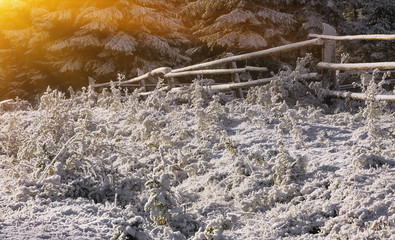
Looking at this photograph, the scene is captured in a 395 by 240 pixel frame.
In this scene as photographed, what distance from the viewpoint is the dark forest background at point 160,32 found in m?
16.1

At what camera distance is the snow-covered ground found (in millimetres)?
2945

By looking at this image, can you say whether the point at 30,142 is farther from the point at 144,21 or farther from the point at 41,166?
the point at 144,21

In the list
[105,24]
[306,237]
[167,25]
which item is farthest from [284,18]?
[306,237]

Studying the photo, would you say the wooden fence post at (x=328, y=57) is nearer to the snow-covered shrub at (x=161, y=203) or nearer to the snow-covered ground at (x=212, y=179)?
the snow-covered ground at (x=212, y=179)

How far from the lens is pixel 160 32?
17812 millimetres

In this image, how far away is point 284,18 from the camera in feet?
51.6

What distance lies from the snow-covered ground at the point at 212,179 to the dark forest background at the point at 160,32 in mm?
10183

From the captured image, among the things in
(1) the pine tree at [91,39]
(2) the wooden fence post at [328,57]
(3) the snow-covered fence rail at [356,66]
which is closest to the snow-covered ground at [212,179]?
(2) the wooden fence post at [328,57]

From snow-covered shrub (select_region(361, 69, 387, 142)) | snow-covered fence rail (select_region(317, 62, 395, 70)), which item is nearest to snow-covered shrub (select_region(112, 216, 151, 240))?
snow-covered shrub (select_region(361, 69, 387, 142))

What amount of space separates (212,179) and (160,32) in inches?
573

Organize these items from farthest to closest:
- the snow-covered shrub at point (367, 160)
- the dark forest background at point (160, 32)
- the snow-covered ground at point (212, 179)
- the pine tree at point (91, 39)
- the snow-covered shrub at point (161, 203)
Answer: the pine tree at point (91, 39)
the dark forest background at point (160, 32)
the snow-covered shrub at point (367, 160)
the snow-covered shrub at point (161, 203)
the snow-covered ground at point (212, 179)

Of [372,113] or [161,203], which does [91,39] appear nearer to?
[372,113]

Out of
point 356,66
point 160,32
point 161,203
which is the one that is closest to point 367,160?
point 161,203

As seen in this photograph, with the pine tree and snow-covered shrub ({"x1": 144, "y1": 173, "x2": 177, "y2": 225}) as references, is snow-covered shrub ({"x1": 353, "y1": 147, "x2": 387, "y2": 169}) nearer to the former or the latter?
snow-covered shrub ({"x1": 144, "y1": 173, "x2": 177, "y2": 225})
